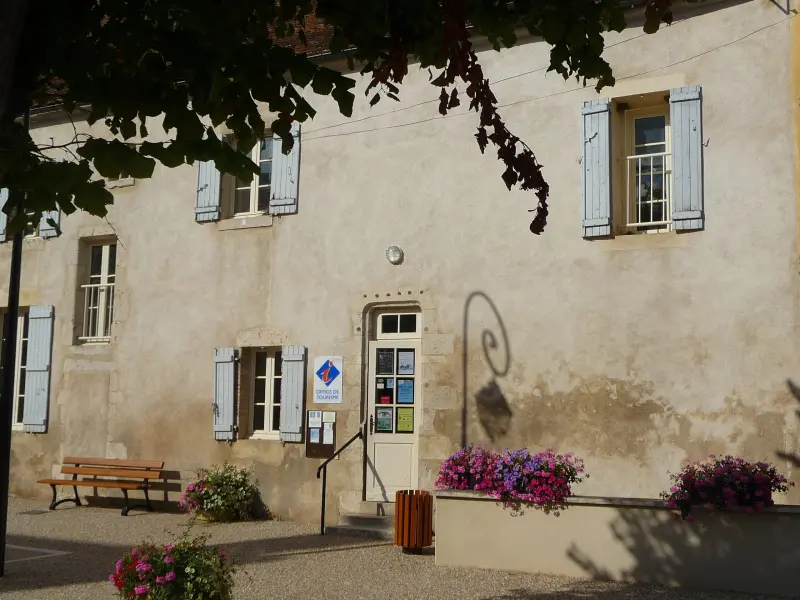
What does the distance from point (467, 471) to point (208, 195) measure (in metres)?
5.45

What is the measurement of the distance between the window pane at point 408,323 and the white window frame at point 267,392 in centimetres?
160

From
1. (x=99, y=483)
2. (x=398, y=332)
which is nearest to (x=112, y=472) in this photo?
(x=99, y=483)

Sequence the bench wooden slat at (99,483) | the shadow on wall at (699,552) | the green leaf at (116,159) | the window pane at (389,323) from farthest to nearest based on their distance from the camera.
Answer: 1. the bench wooden slat at (99,483)
2. the window pane at (389,323)
3. the shadow on wall at (699,552)
4. the green leaf at (116,159)

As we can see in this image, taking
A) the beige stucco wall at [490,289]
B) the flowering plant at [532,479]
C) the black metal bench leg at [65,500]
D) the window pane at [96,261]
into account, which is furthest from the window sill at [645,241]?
the black metal bench leg at [65,500]

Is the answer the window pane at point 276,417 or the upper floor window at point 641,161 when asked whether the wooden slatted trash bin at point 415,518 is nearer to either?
the upper floor window at point 641,161

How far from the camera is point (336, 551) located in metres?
9.04

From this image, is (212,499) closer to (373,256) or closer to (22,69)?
(373,256)

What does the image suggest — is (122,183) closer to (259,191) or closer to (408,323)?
(259,191)

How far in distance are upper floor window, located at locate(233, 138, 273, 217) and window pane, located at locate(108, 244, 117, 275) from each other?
76.9 inches

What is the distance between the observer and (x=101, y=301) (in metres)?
12.8

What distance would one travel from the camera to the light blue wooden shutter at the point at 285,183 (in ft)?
37.3

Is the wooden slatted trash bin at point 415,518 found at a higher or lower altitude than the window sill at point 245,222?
lower

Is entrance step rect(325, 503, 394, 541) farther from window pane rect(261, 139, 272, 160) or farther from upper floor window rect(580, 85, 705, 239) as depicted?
window pane rect(261, 139, 272, 160)

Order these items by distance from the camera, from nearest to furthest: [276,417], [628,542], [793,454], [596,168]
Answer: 1. [628,542]
2. [793,454]
3. [596,168]
4. [276,417]
